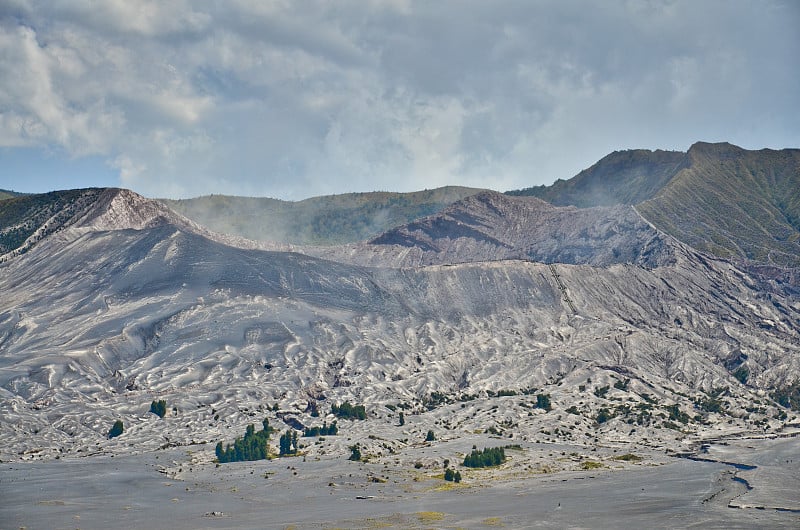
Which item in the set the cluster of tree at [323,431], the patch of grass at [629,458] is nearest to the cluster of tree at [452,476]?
the patch of grass at [629,458]

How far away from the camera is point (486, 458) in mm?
157375

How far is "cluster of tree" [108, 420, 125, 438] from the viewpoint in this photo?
17738 centimetres

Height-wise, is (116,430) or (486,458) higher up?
(116,430)

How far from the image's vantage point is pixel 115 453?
165m

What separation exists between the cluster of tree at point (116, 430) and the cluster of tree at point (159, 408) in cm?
1019

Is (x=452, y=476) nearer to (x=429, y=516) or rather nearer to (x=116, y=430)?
(x=429, y=516)

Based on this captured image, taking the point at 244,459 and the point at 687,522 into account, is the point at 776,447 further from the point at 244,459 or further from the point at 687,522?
the point at 244,459

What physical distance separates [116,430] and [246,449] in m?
28.3

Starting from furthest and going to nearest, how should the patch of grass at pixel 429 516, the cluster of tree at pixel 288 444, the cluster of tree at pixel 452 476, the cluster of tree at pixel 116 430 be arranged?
1. the cluster of tree at pixel 116 430
2. the cluster of tree at pixel 288 444
3. the cluster of tree at pixel 452 476
4. the patch of grass at pixel 429 516

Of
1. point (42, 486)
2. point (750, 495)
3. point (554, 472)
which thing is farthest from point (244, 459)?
point (750, 495)

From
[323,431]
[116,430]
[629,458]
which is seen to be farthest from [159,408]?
[629,458]

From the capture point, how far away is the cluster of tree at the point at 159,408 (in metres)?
190

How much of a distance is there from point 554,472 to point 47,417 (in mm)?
94396

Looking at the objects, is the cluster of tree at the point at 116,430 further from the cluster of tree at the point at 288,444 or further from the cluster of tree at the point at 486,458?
the cluster of tree at the point at 486,458
